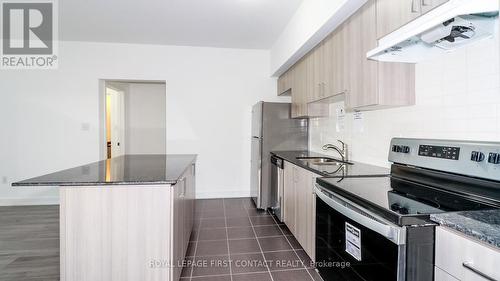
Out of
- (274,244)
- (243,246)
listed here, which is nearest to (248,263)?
(243,246)

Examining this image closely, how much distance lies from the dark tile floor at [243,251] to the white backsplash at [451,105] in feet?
3.83

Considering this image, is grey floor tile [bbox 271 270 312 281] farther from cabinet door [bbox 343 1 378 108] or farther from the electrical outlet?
the electrical outlet

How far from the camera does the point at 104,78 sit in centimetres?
415

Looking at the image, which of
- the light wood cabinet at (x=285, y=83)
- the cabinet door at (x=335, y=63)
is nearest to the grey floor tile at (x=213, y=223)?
the cabinet door at (x=335, y=63)

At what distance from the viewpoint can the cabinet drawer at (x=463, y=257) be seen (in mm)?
733

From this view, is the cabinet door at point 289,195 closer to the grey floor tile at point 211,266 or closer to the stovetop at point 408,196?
the grey floor tile at point 211,266

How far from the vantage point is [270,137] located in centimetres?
360

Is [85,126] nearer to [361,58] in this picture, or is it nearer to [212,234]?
[212,234]

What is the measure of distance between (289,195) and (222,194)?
1.88 metres

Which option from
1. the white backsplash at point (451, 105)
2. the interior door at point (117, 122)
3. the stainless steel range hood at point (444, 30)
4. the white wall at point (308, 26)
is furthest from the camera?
the interior door at point (117, 122)

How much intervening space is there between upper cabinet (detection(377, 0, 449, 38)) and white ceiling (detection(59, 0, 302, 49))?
131 cm

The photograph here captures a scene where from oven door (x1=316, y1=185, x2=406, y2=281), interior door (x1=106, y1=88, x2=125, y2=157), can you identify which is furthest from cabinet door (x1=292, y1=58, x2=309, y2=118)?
interior door (x1=106, y1=88, x2=125, y2=157)

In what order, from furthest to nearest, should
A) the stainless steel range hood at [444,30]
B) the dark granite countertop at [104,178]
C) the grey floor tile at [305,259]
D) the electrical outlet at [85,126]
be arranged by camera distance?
the electrical outlet at [85,126]
the grey floor tile at [305,259]
the dark granite countertop at [104,178]
the stainless steel range hood at [444,30]

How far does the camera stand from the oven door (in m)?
0.99
